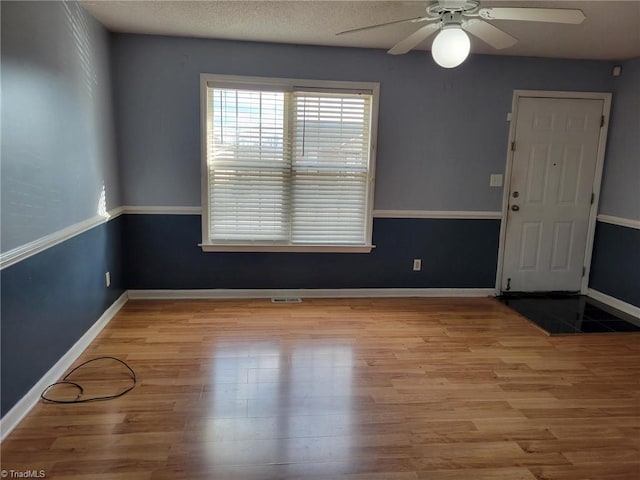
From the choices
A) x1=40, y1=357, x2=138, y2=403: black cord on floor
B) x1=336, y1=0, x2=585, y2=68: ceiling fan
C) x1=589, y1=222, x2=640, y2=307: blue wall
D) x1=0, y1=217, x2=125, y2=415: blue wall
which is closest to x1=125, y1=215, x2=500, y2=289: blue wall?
x1=0, y1=217, x2=125, y2=415: blue wall

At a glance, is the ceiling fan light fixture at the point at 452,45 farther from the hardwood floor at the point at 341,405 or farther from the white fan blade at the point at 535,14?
the hardwood floor at the point at 341,405

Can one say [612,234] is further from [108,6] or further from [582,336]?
[108,6]

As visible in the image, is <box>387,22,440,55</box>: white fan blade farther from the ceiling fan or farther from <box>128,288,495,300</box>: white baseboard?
<box>128,288,495,300</box>: white baseboard

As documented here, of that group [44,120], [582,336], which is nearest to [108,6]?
[44,120]

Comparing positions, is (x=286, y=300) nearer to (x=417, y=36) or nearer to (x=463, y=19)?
(x=417, y=36)

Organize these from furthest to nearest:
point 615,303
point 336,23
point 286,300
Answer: point 615,303 → point 286,300 → point 336,23

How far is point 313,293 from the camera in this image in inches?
172

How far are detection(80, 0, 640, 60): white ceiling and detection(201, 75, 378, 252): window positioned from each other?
1.43ft

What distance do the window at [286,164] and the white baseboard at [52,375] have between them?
1.09 meters

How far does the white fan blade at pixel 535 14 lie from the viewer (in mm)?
2212

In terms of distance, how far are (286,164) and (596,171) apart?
10.1 feet

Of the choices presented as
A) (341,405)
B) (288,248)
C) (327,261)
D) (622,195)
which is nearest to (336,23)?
(288,248)

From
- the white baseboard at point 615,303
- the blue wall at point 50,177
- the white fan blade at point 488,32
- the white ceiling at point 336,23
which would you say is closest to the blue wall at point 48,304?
the blue wall at point 50,177

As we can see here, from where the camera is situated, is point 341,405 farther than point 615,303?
No
